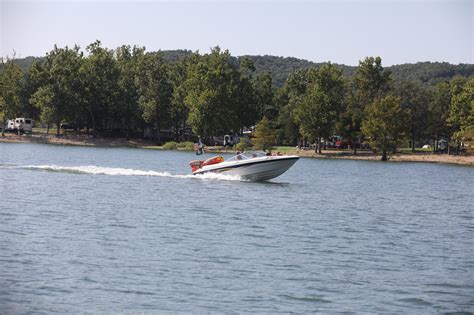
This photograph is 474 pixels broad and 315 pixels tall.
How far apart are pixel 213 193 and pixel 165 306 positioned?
2677 cm

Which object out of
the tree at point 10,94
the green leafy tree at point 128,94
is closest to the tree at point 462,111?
the green leafy tree at point 128,94

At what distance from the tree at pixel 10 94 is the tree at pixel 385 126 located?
63.4m

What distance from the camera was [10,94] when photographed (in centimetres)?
13275

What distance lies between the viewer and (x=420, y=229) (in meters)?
34.2

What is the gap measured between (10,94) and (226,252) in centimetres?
11497

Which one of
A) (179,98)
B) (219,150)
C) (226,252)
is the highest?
(179,98)

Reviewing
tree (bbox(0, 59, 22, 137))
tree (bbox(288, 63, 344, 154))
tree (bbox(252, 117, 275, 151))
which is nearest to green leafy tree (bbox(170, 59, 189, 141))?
tree (bbox(252, 117, 275, 151))

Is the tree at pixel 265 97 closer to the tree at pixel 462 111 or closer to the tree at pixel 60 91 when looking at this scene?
the tree at pixel 60 91

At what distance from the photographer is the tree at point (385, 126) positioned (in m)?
115

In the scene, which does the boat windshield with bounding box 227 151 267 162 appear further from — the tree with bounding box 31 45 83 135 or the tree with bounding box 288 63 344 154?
the tree with bounding box 31 45 83 135

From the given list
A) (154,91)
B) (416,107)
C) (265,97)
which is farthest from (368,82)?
(154,91)

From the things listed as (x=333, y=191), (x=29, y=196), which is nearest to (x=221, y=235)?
(x=29, y=196)

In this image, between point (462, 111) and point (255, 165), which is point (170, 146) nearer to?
point (462, 111)

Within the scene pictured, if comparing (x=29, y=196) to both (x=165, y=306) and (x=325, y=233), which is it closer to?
(x=325, y=233)
